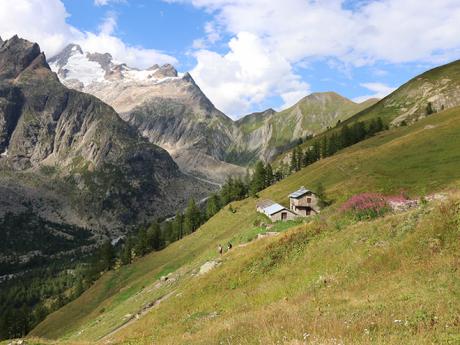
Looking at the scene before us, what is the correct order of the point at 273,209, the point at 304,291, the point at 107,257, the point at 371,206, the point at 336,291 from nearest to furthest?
the point at 336,291
the point at 304,291
the point at 371,206
the point at 273,209
the point at 107,257

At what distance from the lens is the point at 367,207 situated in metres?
35.3

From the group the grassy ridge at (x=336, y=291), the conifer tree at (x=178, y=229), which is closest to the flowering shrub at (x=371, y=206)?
the grassy ridge at (x=336, y=291)

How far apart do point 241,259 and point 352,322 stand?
2136cm

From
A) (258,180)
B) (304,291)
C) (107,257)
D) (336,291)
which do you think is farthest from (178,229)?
(336,291)

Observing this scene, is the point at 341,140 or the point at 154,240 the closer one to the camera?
the point at 154,240

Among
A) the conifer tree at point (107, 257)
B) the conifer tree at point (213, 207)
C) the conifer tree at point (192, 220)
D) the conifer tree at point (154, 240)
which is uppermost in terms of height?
the conifer tree at point (213, 207)

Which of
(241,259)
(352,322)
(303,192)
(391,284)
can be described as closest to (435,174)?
(303,192)

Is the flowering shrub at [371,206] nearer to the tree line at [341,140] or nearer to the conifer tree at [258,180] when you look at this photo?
the conifer tree at [258,180]

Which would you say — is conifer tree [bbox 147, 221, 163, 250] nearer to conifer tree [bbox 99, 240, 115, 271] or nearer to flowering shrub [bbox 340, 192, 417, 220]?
conifer tree [bbox 99, 240, 115, 271]

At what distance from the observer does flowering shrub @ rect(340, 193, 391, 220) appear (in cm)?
3441

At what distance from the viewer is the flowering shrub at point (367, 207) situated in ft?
113

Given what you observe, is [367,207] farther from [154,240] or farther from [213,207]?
[213,207]

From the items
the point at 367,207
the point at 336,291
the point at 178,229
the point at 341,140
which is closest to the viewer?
the point at 336,291

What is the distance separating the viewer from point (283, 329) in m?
14.8
